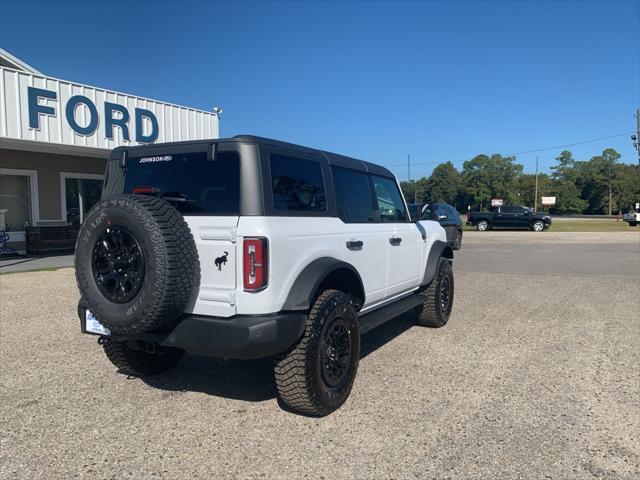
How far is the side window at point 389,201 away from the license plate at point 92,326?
8.92 feet

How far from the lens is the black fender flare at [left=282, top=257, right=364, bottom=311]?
326cm

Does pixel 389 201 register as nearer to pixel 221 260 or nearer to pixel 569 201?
pixel 221 260

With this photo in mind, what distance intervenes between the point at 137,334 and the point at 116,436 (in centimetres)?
71

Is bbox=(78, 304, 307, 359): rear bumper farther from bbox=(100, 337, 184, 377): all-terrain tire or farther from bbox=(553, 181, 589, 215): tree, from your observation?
bbox=(553, 181, 589, 215): tree

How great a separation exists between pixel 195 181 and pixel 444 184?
116324 mm

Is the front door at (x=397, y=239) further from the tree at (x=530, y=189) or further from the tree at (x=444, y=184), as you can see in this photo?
the tree at (x=444, y=184)

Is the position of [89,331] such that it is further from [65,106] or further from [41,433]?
[65,106]

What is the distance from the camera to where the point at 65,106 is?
1274 centimetres

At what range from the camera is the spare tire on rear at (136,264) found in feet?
9.85

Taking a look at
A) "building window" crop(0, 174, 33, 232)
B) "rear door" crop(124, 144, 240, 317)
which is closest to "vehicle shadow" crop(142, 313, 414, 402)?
"rear door" crop(124, 144, 240, 317)

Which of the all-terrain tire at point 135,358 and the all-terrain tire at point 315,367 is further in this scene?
the all-terrain tire at point 135,358

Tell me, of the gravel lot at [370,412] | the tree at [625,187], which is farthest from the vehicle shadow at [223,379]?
the tree at [625,187]

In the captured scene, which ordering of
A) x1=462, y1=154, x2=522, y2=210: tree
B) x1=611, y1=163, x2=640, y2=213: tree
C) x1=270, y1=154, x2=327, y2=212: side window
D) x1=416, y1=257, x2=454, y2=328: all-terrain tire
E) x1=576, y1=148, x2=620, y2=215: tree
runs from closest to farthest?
x1=270, y1=154, x2=327, y2=212: side window, x1=416, y1=257, x2=454, y2=328: all-terrain tire, x1=611, y1=163, x2=640, y2=213: tree, x1=576, y1=148, x2=620, y2=215: tree, x1=462, y1=154, x2=522, y2=210: tree

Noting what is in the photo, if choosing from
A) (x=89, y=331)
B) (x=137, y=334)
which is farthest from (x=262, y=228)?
(x=89, y=331)
